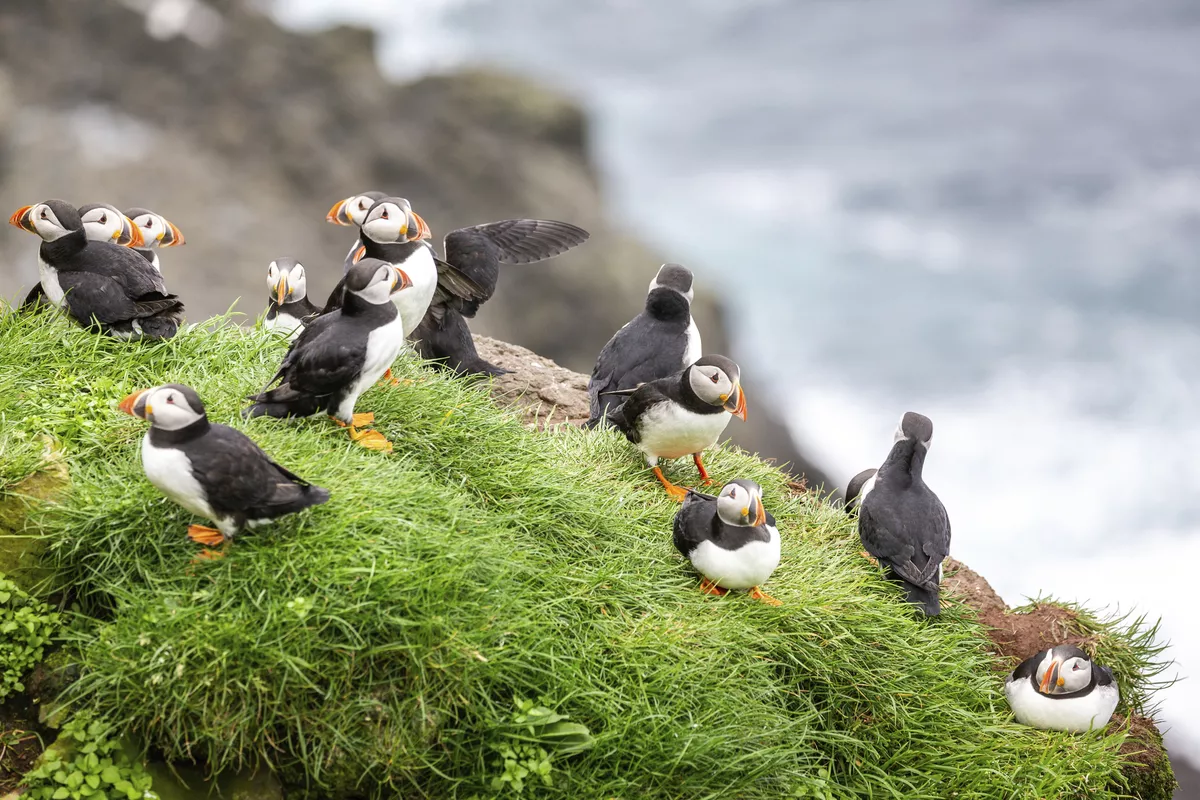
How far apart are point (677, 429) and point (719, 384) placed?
0.30 m

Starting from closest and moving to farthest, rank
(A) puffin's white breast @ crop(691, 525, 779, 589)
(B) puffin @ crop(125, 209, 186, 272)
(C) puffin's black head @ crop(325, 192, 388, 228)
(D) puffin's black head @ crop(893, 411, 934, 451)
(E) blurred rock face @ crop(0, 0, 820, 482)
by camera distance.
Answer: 1. (A) puffin's white breast @ crop(691, 525, 779, 589)
2. (C) puffin's black head @ crop(325, 192, 388, 228)
3. (D) puffin's black head @ crop(893, 411, 934, 451)
4. (B) puffin @ crop(125, 209, 186, 272)
5. (E) blurred rock face @ crop(0, 0, 820, 482)

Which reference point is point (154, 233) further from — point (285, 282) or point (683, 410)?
point (683, 410)

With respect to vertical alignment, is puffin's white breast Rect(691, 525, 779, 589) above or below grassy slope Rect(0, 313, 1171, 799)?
above

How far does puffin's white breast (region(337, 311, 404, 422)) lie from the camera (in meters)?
3.79

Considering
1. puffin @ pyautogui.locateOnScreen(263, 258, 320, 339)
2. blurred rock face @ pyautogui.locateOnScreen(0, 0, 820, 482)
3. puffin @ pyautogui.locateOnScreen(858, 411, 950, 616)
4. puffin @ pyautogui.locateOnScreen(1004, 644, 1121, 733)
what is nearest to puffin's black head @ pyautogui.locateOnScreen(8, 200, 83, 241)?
puffin @ pyautogui.locateOnScreen(263, 258, 320, 339)

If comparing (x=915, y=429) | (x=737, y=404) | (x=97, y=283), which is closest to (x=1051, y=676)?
(x=915, y=429)

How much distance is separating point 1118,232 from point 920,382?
4.24 m

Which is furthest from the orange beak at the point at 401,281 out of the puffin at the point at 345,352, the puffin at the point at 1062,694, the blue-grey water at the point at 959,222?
the blue-grey water at the point at 959,222

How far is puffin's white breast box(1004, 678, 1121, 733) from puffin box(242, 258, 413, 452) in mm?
2875

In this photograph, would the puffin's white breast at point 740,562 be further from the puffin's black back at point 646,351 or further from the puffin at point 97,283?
the puffin at point 97,283

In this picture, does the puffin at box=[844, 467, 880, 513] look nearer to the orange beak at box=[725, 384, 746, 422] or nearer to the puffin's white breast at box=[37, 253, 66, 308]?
→ the orange beak at box=[725, 384, 746, 422]

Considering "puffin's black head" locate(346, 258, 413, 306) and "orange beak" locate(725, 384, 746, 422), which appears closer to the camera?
"puffin's black head" locate(346, 258, 413, 306)

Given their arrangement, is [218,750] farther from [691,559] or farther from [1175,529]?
[1175,529]

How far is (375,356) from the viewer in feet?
12.5
